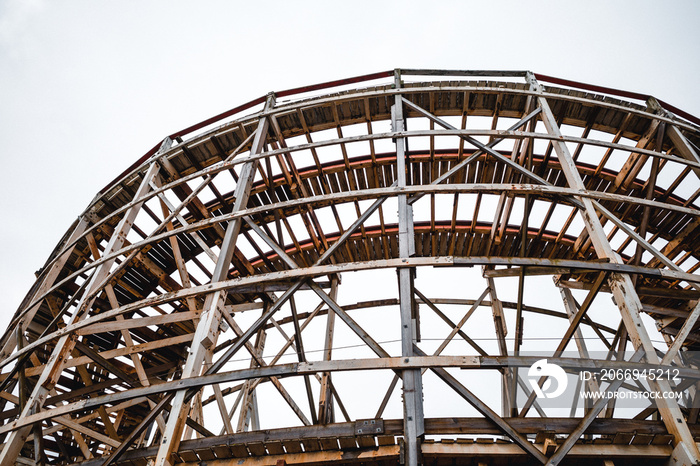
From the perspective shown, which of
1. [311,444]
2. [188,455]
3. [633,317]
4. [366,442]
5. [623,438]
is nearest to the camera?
[623,438]

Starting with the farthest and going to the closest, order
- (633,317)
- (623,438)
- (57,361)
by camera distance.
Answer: (57,361)
(633,317)
(623,438)

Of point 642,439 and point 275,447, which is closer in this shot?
point 642,439

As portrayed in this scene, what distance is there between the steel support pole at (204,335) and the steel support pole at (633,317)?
5.18 meters

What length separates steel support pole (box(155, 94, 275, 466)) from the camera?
4.60 meters

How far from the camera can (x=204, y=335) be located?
17.3 feet

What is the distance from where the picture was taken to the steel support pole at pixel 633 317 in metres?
4.17

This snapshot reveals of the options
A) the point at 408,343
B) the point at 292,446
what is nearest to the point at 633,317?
the point at 408,343

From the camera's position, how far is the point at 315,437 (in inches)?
176

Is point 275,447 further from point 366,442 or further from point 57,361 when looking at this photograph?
point 57,361

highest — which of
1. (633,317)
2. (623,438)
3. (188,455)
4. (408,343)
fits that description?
(633,317)

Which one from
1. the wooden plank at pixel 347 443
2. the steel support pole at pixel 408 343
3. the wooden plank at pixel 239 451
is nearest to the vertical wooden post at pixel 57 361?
the wooden plank at pixel 239 451

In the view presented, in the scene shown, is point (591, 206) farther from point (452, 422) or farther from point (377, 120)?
point (377, 120)

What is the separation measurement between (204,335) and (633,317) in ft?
17.2

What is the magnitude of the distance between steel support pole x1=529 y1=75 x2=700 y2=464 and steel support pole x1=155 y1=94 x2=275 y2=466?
5184mm
